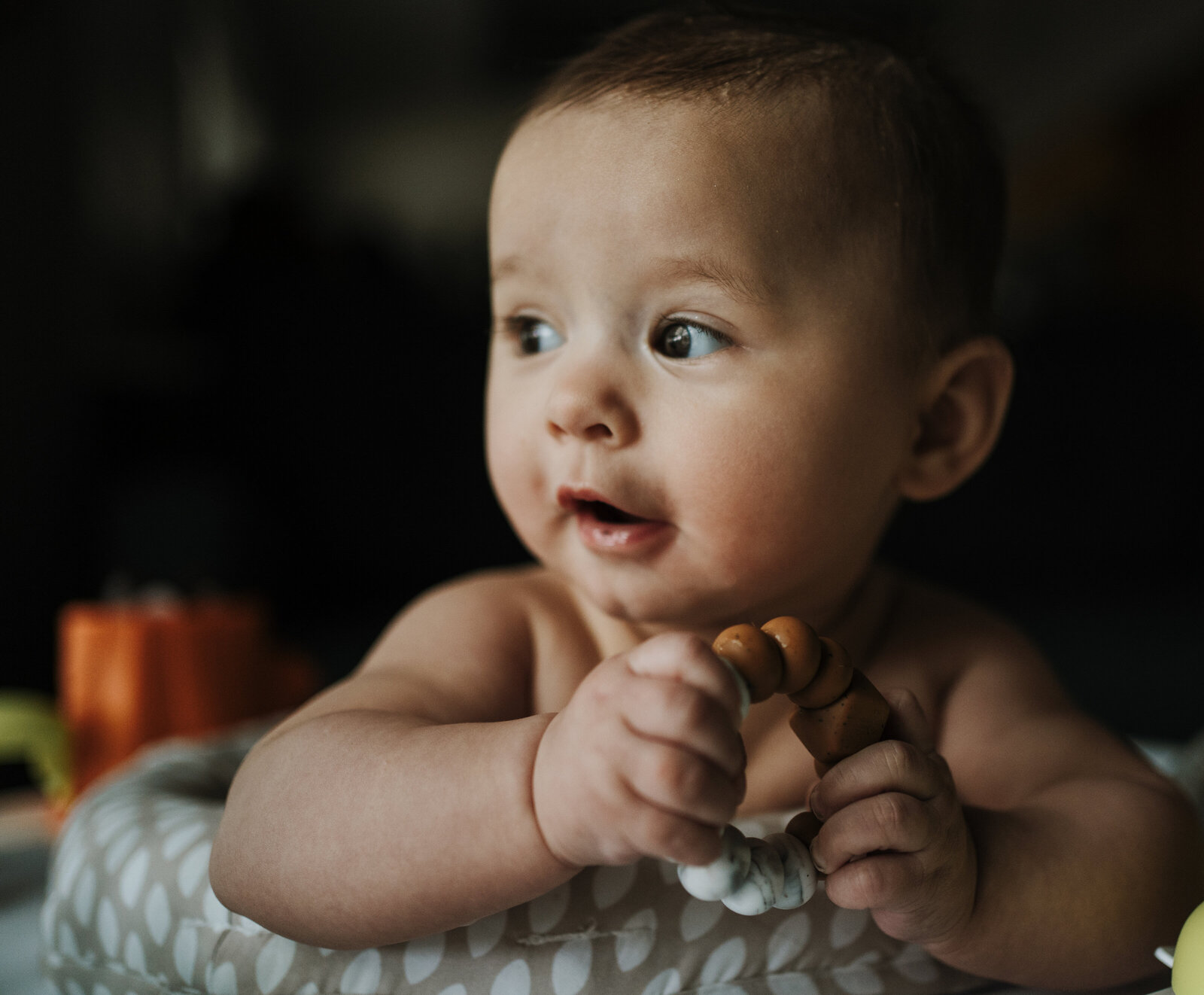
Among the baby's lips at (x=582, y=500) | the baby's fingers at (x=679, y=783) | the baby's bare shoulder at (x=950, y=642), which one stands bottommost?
the baby's bare shoulder at (x=950, y=642)

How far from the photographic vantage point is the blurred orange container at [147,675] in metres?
1.03

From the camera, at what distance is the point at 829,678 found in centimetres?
44

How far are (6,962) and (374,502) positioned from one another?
62.0 inches

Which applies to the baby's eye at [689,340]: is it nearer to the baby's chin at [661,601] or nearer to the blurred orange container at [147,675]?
the baby's chin at [661,601]

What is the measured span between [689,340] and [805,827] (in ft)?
0.81

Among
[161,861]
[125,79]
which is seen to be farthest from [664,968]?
[125,79]

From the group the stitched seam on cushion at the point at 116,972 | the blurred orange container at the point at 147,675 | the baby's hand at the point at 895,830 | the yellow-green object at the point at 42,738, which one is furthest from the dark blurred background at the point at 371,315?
the baby's hand at the point at 895,830

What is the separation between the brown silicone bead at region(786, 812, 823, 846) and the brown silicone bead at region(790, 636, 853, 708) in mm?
62

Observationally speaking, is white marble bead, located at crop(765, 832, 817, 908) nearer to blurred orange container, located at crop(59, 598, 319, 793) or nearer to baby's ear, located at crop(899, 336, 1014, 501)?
baby's ear, located at crop(899, 336, 1014, 501)

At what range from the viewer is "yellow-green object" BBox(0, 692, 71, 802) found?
926 mm

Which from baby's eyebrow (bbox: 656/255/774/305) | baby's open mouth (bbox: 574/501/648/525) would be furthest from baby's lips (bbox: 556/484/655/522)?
baby's eyebrow (bbox: 656/255/774/305)

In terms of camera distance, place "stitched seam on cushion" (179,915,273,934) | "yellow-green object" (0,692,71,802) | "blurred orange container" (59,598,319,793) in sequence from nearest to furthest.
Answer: "stitched seam on cushion" (179,915,273,934) < "yellow-green object" (0,692,71,802) < "blurred orange container" (59,598,319,793)

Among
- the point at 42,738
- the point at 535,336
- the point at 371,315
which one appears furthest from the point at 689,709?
the point at 371,315

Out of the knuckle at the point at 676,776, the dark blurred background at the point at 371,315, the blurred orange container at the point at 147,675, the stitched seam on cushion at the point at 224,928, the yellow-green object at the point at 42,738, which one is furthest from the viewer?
the dark blurred background at the point at 371,315
